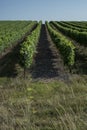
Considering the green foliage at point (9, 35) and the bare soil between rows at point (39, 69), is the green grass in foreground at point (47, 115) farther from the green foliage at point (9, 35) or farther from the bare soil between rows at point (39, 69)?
the green foliage at point (9, 35)

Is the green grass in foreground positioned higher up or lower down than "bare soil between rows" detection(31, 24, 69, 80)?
higher up

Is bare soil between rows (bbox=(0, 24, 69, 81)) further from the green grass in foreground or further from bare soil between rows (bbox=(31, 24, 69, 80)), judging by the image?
the green grass in foreground

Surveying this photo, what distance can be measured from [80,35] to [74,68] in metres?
13.0

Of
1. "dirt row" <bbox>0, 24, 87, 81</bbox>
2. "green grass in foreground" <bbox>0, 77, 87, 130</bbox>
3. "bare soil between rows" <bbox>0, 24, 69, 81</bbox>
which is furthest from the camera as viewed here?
"dirt row" <bbox>0, 24, 87, 81</bbox>

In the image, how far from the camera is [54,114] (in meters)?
6.36

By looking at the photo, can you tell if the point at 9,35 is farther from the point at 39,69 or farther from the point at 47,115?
the point at 47,115

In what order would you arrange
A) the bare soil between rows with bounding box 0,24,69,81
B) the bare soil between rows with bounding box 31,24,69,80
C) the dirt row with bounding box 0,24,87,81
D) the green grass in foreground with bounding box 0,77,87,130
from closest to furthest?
the green grass in foreground with bounding box 0,77,87,130
the bare soil between rows with bounding box 31,24,69,80
the bare soil between rows with bounding box 0,24,69,81
the dirt row with bounding box 0,24,87,81

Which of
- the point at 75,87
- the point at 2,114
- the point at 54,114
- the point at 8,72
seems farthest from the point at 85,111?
the point at 8,72

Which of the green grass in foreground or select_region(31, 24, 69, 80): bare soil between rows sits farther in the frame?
select_region(31, 24, 69, 80): bare soil between rows

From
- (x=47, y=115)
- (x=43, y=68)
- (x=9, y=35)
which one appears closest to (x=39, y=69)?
(x=43, y=68)

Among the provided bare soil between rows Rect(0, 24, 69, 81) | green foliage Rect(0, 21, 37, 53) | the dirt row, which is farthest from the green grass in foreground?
green foliage Rect(0, 21, 37, 53)

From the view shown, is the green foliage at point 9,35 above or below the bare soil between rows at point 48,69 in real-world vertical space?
below

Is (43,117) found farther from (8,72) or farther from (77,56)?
(77,56)

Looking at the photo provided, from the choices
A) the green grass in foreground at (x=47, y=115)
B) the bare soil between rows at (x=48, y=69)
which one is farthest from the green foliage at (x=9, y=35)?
the green grass in foreground at (x=47, y=115)
